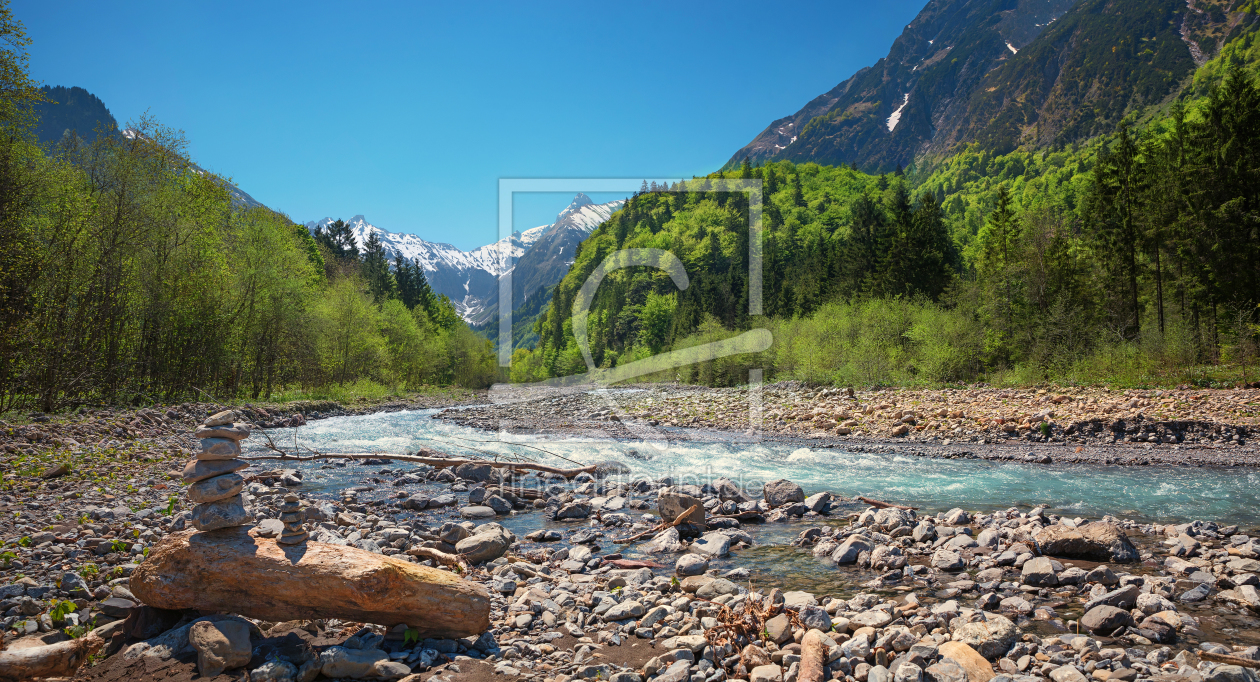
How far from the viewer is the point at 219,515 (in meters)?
4.62

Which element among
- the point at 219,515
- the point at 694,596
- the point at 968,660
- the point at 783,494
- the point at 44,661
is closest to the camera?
the point at 44,661

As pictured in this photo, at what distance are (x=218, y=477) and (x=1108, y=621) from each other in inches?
325

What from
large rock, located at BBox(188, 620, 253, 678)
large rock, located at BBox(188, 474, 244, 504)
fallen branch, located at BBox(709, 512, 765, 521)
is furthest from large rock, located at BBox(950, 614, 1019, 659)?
large rock, located at BBox(188, 474, 244, 504)

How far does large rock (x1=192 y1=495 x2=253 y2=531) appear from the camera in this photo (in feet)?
15.1

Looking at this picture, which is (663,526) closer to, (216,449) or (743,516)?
(743,516)

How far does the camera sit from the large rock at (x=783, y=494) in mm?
10297

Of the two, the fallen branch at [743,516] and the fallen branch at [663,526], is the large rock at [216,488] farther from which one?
the fallen branch at [743,516]

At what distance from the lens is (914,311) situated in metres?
34.9

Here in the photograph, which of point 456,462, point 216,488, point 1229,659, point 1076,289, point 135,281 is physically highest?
point 1076,289

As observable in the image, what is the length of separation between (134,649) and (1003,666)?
698 cm

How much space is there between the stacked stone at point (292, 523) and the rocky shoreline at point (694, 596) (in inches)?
26.8

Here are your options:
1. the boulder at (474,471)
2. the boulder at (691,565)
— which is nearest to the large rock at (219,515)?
the boulder at (691,565)

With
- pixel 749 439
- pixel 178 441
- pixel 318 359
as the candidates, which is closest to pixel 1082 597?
pixel 749 439

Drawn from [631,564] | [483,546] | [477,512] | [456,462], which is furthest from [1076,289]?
[483,546]
